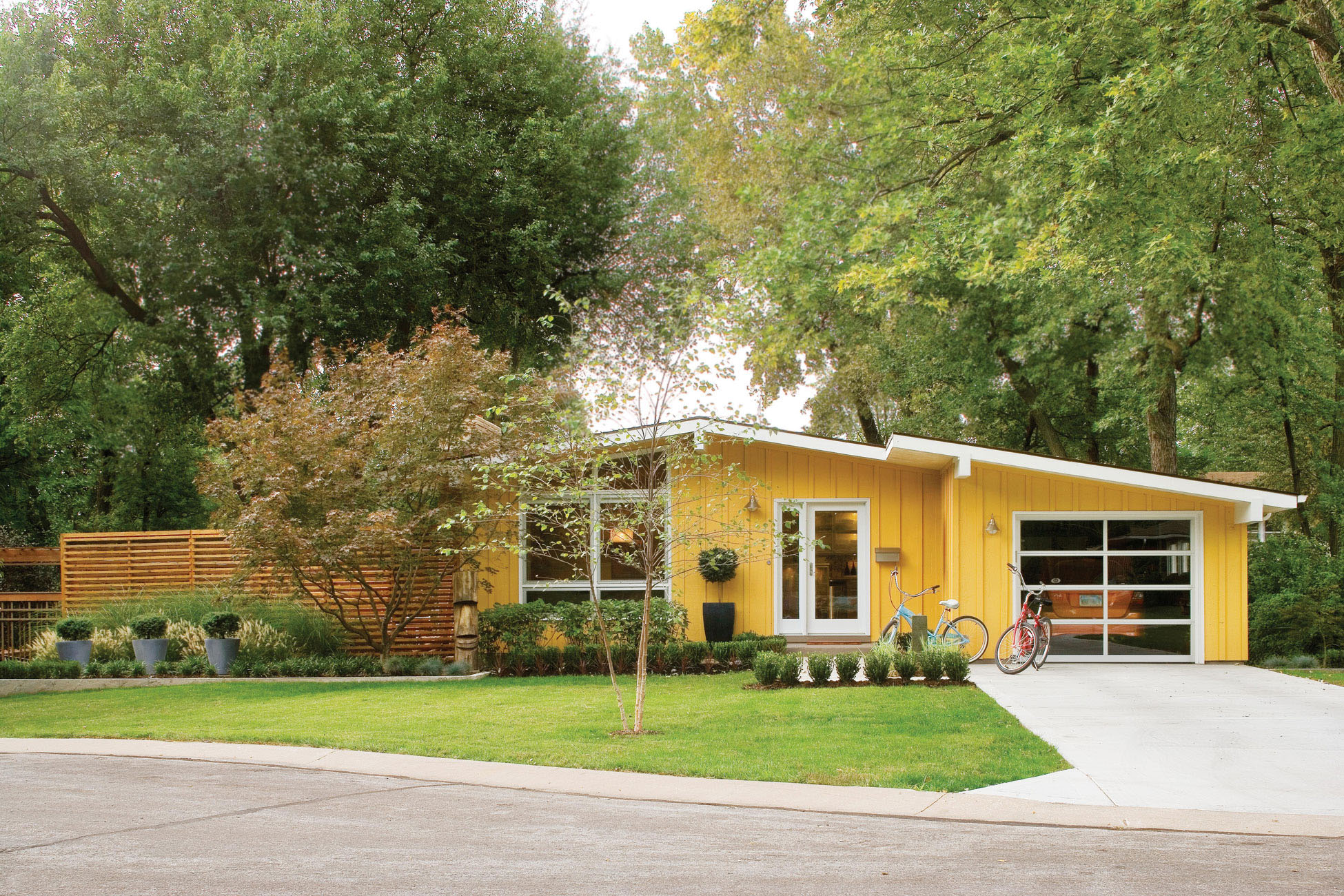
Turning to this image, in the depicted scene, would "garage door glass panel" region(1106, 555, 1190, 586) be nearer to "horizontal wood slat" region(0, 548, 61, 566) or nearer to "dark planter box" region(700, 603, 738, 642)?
"dark planter box" region(700, 603, 738, 642)

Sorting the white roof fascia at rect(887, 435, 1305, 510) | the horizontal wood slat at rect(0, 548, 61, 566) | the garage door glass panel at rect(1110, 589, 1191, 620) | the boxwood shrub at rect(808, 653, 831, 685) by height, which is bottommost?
the boxwood shrub at rect(808, 653, 831, 685)

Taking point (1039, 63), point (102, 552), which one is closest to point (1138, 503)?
point (1039, 63)

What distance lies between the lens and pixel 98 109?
18297mm

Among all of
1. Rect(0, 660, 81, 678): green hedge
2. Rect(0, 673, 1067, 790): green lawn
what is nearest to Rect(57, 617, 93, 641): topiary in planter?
Rect(0, 660, 81, 678): green hedge

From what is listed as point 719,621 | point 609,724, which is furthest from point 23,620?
point 609,724

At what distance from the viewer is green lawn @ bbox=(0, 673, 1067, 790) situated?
25.0 ft

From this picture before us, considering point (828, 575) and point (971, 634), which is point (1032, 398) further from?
point (971, 634)

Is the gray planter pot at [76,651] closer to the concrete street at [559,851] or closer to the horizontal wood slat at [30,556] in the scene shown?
the horizontal wood slat at [30,556]

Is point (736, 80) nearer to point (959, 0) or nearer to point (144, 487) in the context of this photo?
point (959, 0)

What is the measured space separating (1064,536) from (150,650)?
12735 millimetres

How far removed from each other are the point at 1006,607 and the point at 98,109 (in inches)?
665

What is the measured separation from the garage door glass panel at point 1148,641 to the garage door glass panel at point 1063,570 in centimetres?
74

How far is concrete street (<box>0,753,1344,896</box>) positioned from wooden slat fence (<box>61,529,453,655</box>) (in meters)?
9.05

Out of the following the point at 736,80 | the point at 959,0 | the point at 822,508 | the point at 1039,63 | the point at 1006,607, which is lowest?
the point at 1006,607
